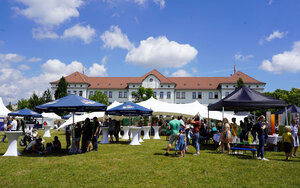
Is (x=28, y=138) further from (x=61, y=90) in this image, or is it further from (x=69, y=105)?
(x=61, y=90)

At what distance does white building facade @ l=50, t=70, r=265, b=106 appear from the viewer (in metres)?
61.1

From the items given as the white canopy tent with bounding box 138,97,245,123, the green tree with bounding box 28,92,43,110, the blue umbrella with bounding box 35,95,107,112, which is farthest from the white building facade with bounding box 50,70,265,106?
the blue umbrella with bounding box 35,95,107,112

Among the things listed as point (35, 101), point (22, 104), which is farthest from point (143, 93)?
point (22, 104)

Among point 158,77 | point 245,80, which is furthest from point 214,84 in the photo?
point 158,77

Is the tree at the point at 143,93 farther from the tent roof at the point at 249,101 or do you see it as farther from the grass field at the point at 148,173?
the grass field at the point at 148,173

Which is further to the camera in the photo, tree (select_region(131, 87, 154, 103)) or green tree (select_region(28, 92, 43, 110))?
green tree (select_region(28, 92, 43, 110))

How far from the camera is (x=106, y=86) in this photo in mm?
66562

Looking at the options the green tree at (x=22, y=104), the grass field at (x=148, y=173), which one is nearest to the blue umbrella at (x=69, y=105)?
the grass field at (x=148, y=173)

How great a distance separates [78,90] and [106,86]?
8256 millimetres

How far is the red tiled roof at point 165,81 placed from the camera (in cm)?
6234

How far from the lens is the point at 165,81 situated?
204 ft

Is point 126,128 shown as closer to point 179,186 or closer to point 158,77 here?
point 179,186

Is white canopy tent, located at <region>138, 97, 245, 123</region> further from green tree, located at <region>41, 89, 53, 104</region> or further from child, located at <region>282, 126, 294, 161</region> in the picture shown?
green tree, located at <region>41, 89, 53, 104</region>

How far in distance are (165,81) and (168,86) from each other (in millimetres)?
1675
